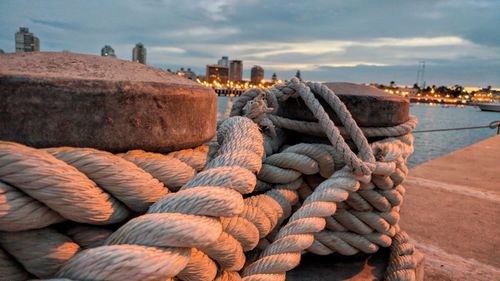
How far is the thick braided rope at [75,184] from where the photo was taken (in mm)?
642

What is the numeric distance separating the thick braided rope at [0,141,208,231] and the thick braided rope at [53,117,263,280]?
0.21ft

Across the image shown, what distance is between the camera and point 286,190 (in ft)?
4.23

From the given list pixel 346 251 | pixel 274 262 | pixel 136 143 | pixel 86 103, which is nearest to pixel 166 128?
pixel 136 143

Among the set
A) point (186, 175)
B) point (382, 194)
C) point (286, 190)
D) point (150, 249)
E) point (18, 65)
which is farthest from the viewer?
point (382, 194)

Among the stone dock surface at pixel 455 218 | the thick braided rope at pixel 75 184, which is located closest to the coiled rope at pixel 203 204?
the thick braided rope at pixel 75 184

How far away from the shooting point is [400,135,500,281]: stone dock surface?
1585 millimetres

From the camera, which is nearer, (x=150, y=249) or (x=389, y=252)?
(x=150, y=249)

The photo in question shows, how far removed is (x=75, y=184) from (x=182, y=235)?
0.72 ft

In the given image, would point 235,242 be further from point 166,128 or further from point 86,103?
point 86,103

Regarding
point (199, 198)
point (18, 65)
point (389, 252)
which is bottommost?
point (389, 252)

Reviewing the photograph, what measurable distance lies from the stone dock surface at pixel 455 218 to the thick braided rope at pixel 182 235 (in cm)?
107

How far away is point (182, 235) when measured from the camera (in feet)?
2.28

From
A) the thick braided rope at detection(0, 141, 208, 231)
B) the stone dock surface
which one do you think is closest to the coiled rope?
the thick braided rope at detection(0, 141, 208, 231)

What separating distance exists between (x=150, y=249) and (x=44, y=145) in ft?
0.98
